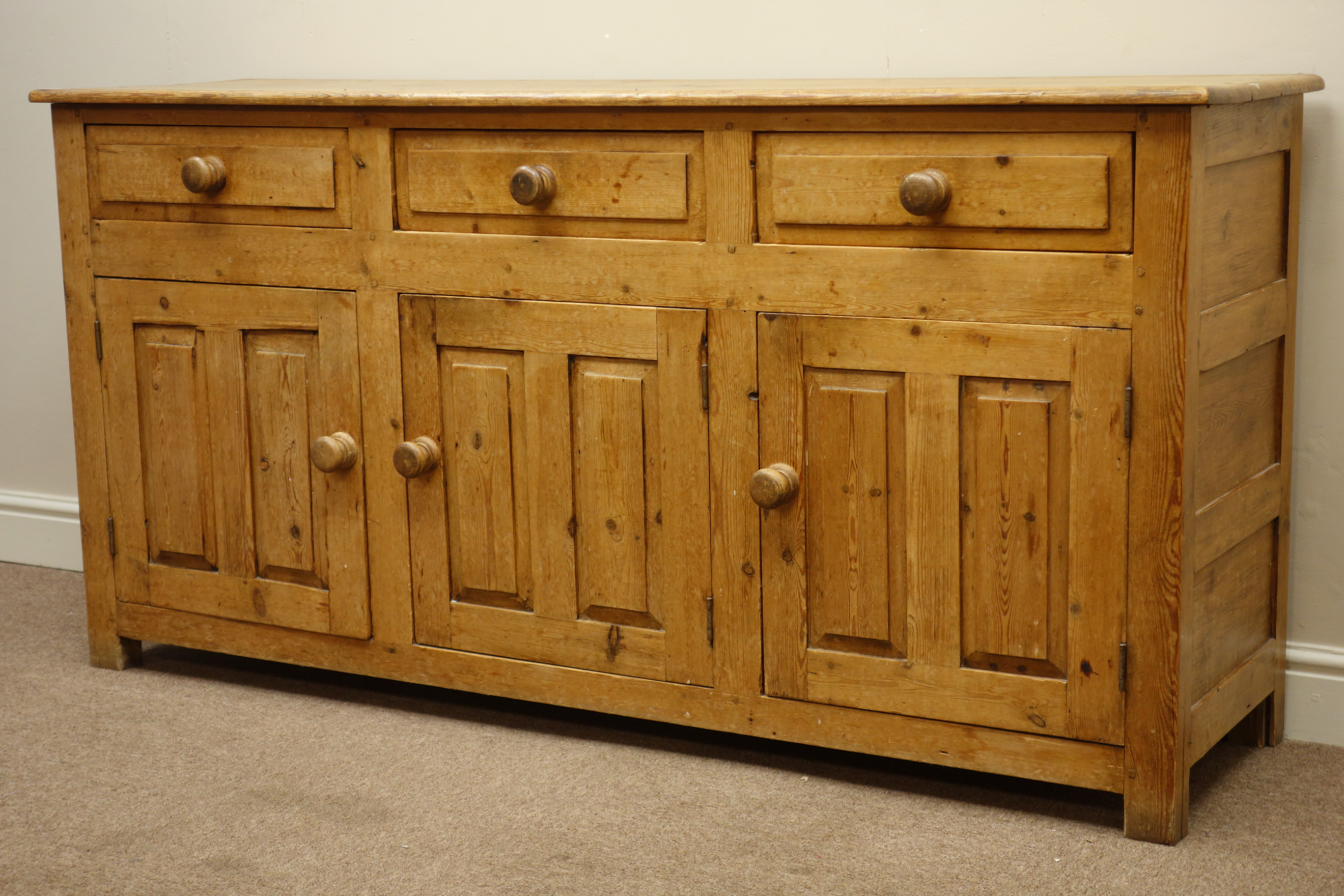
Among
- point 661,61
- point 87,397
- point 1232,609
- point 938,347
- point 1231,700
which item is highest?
point 661,61

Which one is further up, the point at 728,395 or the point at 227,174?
the point at 227,174

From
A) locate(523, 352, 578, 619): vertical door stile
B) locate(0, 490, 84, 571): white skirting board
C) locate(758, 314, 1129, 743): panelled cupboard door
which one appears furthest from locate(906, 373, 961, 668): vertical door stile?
locate(0, 490, 84, 571): white skirting board

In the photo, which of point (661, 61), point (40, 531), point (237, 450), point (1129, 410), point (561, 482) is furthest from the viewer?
point (40, 531)

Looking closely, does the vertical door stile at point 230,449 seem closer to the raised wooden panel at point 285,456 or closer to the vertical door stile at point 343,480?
the raised wooden panel at point 285,456

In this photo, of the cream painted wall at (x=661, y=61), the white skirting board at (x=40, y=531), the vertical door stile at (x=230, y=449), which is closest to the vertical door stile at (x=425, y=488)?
the vertical door stile at (x=230, y=449)

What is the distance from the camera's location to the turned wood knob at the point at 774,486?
6.30 feet

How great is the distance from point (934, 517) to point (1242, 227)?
1.71 ft

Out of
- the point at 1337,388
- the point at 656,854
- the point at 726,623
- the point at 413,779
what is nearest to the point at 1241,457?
the point at 1337,388

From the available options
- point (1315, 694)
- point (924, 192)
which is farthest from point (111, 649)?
point (1315, 694)

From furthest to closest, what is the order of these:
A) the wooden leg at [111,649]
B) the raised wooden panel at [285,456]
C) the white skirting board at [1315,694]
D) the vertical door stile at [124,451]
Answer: the wooden leg at [111,649] < the vertical door stile at [124,451] < the raised wooden panel at [285,456] < the white skirting board at [1315,694]

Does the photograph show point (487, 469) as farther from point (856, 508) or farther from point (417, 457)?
point (856, 508)

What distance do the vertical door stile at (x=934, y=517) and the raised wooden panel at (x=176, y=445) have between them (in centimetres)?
112

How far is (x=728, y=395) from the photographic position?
1.97 meters

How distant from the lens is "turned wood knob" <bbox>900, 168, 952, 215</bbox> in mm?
1757
